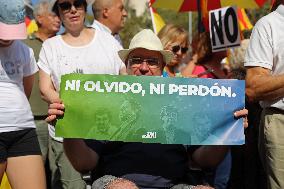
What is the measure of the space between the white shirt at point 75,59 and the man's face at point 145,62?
3.19 ft

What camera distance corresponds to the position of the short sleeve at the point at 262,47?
3.80m

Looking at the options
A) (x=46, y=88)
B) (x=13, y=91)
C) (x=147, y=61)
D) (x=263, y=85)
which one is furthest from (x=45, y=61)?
(x=263, y=85)

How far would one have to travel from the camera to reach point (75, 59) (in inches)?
193

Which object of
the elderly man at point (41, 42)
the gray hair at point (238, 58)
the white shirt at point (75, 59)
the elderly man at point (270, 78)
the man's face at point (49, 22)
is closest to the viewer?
the elderly man at point (270, 78)

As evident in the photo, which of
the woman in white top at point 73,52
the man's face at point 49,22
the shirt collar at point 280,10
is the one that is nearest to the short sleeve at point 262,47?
the shirt collar at point 280,10

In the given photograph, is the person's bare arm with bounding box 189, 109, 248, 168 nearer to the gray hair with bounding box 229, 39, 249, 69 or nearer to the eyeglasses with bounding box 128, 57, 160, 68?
the eyeglasses with bounding box 128, 57, 160, 68

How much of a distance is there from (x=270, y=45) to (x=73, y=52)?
1.71 m

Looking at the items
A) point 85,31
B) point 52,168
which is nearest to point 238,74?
point 85,31

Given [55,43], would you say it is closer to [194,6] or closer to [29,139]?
[29,139]

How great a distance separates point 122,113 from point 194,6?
5.16 meters

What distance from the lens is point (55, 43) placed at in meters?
4.97

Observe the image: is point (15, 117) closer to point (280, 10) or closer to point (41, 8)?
point (280, 10)

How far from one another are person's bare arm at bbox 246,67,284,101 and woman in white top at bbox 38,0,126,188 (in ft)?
4.70

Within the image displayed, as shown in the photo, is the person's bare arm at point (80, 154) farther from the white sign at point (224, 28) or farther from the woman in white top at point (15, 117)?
the white sign at point (224, 28)
